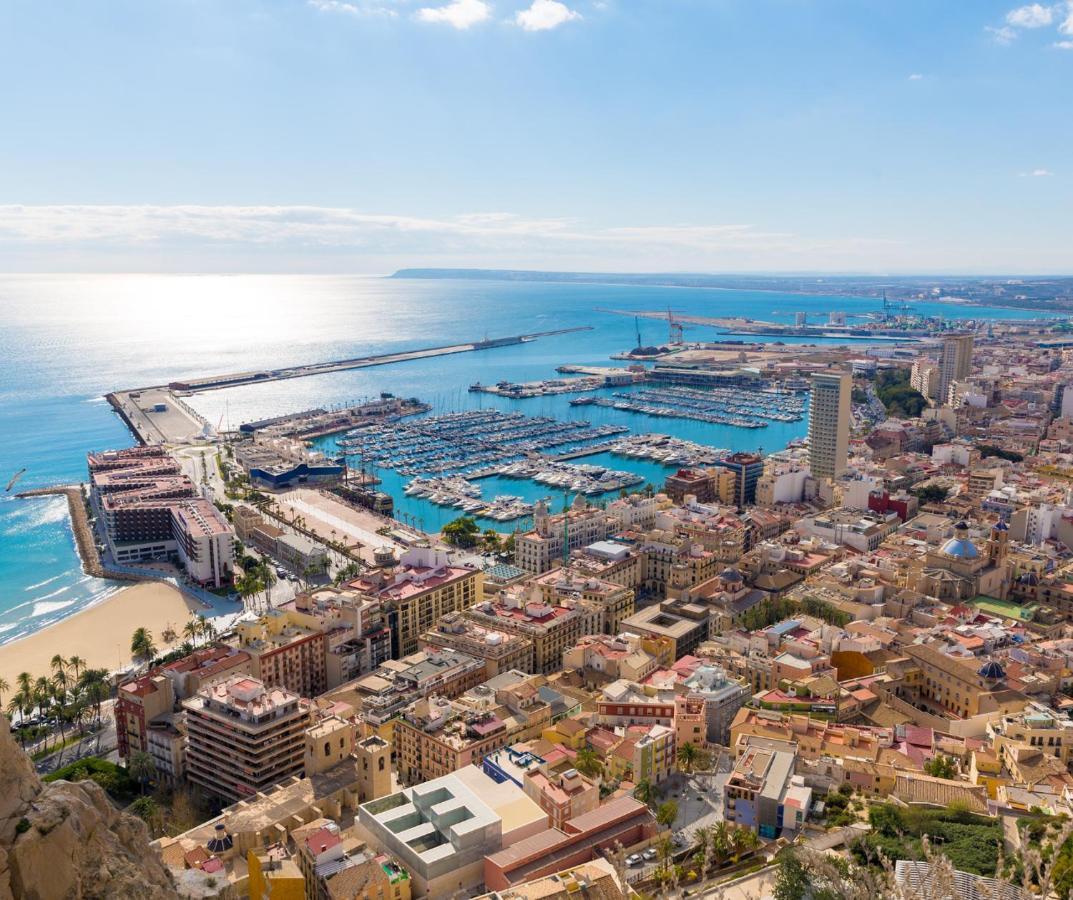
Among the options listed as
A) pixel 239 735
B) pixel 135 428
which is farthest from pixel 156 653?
pixel 135 428

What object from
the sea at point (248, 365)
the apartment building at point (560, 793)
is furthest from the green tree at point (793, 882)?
the sea at point (248, 365)

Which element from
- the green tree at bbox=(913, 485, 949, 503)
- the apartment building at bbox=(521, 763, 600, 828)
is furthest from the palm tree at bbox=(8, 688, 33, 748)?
the green tree at bbox=(913, 485, 949, 503)

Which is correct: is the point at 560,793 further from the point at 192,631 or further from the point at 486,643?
the point at 192,631

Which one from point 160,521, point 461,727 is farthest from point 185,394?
point 461,727

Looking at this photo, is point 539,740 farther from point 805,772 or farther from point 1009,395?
point 1009,395

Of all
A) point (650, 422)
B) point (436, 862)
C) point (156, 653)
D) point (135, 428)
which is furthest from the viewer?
point (650, 422)

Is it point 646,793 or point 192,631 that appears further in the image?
point 192,631
